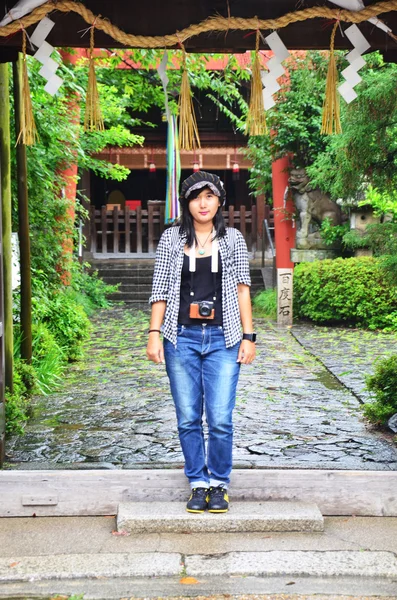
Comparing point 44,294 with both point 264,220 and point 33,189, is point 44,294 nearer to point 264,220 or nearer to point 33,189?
point 33,189

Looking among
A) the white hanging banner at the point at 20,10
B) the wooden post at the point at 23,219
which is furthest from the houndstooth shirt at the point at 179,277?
the wooden post at the point at 23,219

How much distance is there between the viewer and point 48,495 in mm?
4926

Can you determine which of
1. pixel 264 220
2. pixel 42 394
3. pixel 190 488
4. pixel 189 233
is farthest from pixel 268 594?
pixel 264 220

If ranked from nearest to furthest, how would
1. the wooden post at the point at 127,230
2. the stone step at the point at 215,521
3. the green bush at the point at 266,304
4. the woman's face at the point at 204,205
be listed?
the stone step at the point at 215,521
the woman's face at the point at 204,205
the green bush at the point at 266,304
the wooden post at the point at 127,230

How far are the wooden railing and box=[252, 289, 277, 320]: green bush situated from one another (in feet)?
16.3

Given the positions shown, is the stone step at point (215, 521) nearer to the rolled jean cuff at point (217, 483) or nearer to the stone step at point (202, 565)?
the rolled jean cuff at point (217, 483)

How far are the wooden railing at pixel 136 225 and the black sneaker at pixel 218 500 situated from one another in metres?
18.1

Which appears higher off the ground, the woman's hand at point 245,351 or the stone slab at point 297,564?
the woman's hand at point 245,351

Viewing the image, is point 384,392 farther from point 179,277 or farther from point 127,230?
point 127,230

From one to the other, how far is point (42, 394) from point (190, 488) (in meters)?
4.23

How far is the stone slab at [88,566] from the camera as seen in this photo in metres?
4.02

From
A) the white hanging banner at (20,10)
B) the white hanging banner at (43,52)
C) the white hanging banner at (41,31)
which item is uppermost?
the white hanging banner at (20,10)

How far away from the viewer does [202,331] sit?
15.3ft

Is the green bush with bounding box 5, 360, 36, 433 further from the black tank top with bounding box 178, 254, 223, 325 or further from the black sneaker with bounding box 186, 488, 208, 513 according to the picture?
the black tank top with bounding box 178, 254, 223, 325
